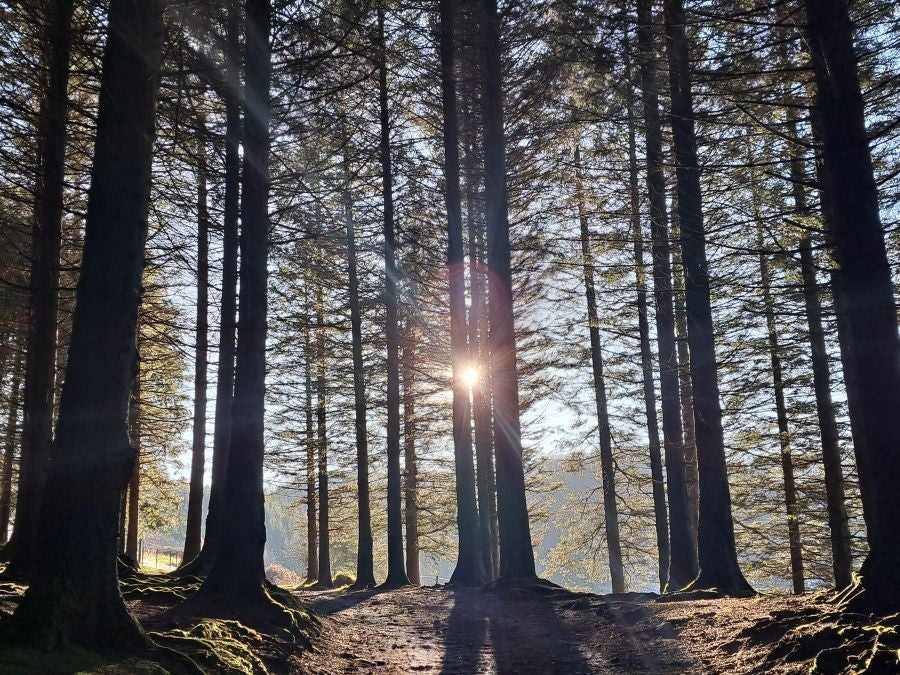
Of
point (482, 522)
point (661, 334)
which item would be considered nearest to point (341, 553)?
point (482, 522)

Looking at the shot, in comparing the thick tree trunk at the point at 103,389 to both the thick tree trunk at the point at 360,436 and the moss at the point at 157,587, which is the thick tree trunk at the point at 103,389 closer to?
the moss at the point at 157,587

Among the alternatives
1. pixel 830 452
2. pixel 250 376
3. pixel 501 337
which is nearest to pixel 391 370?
pixel 501 337

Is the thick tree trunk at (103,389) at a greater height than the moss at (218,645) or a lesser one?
greater

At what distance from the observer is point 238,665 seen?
15.9 ft

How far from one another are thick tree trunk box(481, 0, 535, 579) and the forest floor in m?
1.54

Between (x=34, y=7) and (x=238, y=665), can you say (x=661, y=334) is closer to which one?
(x=238, y=665)

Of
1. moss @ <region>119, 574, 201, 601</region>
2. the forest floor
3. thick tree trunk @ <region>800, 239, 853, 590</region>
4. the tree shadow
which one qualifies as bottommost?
the tree shadow

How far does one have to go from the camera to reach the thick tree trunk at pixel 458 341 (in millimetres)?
14062

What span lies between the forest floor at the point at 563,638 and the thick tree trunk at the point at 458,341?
3546 millimetres

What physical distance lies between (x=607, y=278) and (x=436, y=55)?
7.28 m

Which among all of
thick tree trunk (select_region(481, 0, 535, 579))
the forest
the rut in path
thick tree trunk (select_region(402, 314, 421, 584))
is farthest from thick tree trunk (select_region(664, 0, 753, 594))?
thick tree trunk (select_region(402, 314, 421, 584))

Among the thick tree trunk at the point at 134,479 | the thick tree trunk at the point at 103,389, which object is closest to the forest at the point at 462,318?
the thick tree trunk at the point at 103,389

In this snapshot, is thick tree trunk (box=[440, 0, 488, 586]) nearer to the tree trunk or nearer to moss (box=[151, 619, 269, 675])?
the tree trunk

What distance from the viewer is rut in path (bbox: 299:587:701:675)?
6.29m
